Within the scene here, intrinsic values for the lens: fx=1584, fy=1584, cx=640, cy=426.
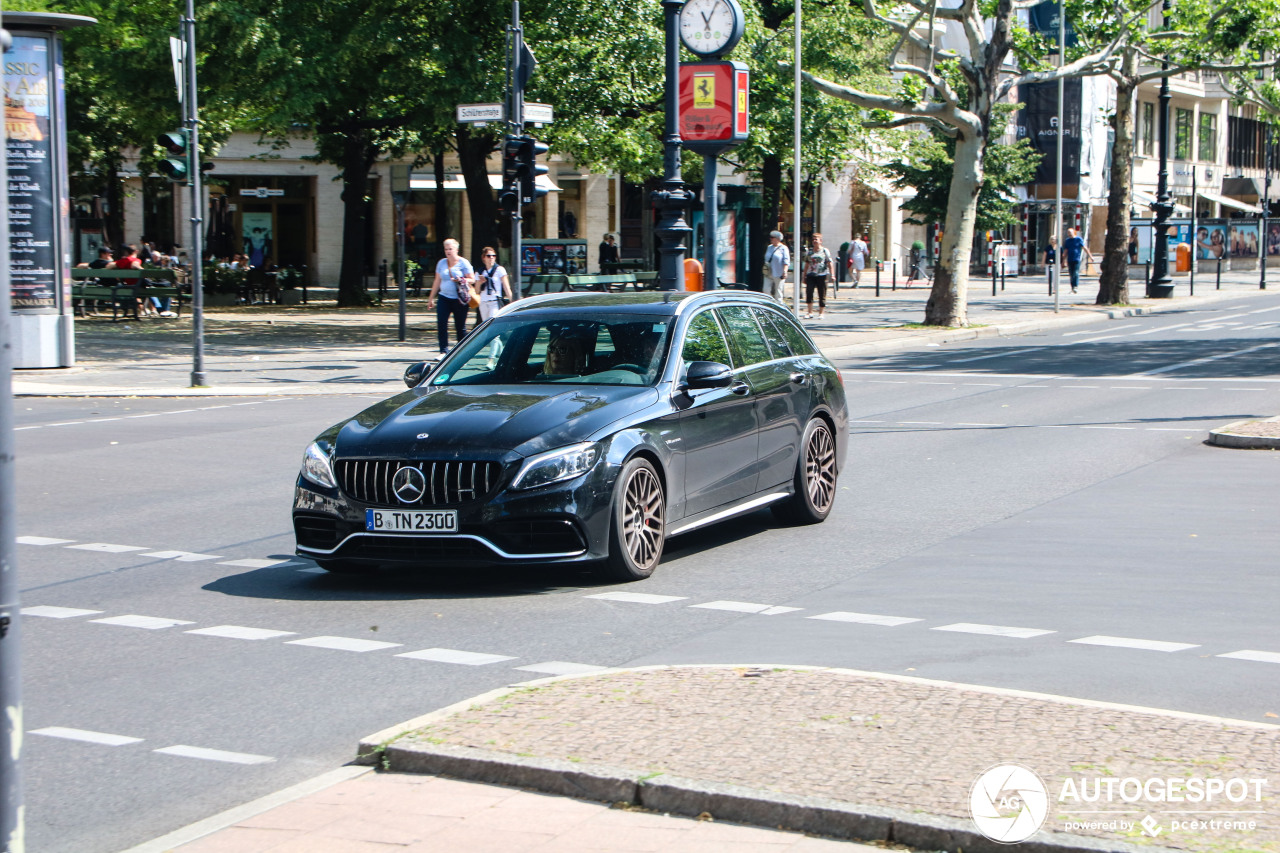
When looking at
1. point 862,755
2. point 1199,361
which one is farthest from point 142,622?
point 1199,361

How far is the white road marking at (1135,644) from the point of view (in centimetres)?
695

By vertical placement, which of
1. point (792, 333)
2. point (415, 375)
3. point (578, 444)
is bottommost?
point (578, 444)

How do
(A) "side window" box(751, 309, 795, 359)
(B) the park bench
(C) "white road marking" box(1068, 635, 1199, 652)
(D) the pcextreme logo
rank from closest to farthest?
(D) the pcextreme logo
(C) "white road marking" box(1068, 635, 1199, 652)
(A) "side window" box(751, 309, 795, 359)
(B) the park bench

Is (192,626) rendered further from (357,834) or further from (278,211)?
(278,211)

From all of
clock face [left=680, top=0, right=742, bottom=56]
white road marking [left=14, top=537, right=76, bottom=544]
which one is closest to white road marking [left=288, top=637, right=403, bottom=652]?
white road marking [left=14, top=537, right=76, bottom=544]

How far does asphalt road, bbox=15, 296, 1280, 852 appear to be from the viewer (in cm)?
586

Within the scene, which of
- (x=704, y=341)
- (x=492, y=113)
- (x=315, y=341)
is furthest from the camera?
(x=315, y=341)

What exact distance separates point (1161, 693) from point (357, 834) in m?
3.25

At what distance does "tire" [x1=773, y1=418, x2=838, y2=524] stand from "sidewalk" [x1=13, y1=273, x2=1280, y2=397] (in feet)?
34.7

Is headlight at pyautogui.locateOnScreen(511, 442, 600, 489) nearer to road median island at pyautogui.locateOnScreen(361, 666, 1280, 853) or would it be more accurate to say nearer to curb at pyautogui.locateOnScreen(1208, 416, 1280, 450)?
road median island at pyautogui.locateOnScreen(361, 666, 1280, 853)

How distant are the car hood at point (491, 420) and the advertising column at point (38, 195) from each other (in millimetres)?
16428

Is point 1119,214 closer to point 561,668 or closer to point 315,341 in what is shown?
point 315,341

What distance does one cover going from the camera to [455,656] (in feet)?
22.8

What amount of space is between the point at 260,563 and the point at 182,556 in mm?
569
